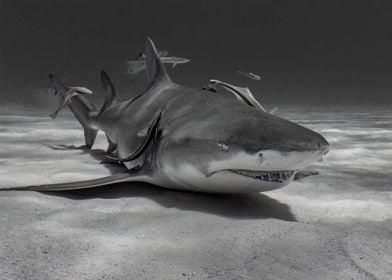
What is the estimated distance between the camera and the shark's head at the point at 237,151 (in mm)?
1781

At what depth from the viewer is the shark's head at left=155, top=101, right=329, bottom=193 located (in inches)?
70.1

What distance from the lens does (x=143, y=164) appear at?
2.59 m

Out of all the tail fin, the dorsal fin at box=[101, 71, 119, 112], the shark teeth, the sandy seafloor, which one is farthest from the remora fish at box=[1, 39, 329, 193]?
the tail fin

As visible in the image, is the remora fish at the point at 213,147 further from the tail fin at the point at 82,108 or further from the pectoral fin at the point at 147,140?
the tail fin at the point at 82,108

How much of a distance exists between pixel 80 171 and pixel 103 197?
0.90 m

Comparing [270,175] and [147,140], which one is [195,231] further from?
[147,140]

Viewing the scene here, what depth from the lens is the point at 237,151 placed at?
72.6 inches

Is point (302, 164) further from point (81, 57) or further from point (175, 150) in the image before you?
point (81, 57)

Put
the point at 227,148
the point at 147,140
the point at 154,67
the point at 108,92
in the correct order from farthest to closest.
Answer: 1. the point at 108,92
2. the point at 154,67
3. the point at 147,140
4. the point at 227,148

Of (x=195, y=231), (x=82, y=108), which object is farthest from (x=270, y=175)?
(x=82, y=108)

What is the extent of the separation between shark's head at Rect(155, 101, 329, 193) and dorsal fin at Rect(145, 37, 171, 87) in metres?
1.20

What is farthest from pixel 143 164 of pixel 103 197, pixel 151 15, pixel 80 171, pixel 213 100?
pixel 151 15

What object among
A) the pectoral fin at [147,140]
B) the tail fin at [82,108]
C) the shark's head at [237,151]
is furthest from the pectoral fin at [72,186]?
the tail fin at [82,108]

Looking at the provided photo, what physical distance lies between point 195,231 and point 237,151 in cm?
42
